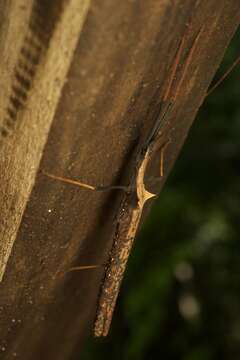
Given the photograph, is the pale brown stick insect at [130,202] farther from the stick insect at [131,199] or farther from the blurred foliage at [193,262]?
the blurred foliage at [193,262]

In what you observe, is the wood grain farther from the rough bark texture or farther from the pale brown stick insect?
the pale brown stick insect

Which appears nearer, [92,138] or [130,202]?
[92,138]

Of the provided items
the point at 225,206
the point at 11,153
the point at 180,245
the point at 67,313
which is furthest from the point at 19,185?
the point at 225,206

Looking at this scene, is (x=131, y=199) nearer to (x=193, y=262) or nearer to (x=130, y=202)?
(x=130, y=202)

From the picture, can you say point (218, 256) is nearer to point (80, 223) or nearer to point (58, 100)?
point (80, 223)

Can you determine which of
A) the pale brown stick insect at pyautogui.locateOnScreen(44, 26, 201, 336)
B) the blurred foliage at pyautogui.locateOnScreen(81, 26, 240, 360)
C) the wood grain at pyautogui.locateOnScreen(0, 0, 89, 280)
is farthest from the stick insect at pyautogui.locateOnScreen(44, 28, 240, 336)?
the blurred foliage at pyautogui.locateOnScreen(81, 26, 240, 360)

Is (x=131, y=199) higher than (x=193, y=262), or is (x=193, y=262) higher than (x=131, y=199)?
(x=131, y=199)

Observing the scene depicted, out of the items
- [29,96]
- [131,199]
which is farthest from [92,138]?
[131,199]
